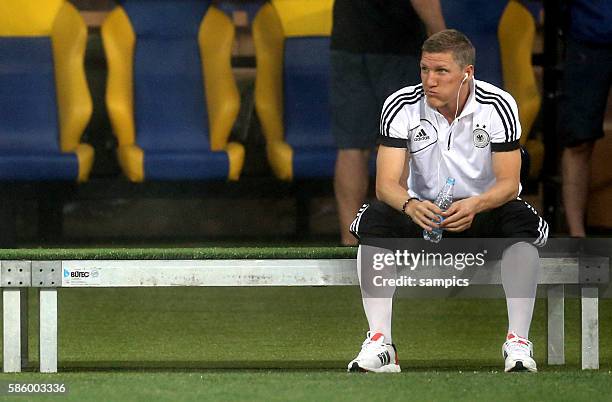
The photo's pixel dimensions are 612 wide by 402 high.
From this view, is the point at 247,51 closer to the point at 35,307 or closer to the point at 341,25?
the point at 341,25

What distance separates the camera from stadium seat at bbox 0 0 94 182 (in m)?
6.13

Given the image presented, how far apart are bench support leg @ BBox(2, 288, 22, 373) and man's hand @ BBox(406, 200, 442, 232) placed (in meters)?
0.98

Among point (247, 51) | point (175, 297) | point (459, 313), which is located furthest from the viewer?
point (247, 51)

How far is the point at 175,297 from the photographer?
510 cm

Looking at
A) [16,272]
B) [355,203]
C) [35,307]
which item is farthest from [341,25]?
[16,272]

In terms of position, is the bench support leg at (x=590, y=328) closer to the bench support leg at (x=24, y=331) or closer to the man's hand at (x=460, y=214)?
the man's hand at (x=460, y=214)

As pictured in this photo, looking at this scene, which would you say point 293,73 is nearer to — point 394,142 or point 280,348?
point 280,348

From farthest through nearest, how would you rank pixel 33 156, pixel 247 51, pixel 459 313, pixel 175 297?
1. pixel 247 51
2. pixel 33 156
3. pixel 175 297
4. pixel 459 313

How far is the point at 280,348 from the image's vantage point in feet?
13.2

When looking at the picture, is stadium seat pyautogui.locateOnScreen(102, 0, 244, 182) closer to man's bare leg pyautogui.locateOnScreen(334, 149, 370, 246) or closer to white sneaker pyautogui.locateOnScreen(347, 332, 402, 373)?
man's bare leg pyautogui.locateOnScreen(334, 149, 370, 246)

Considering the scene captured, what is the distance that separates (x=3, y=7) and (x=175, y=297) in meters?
1.77

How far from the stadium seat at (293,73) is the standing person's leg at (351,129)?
2.71ft

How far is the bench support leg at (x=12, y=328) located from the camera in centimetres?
356

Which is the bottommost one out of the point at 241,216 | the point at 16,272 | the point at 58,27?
the point at 241,216
